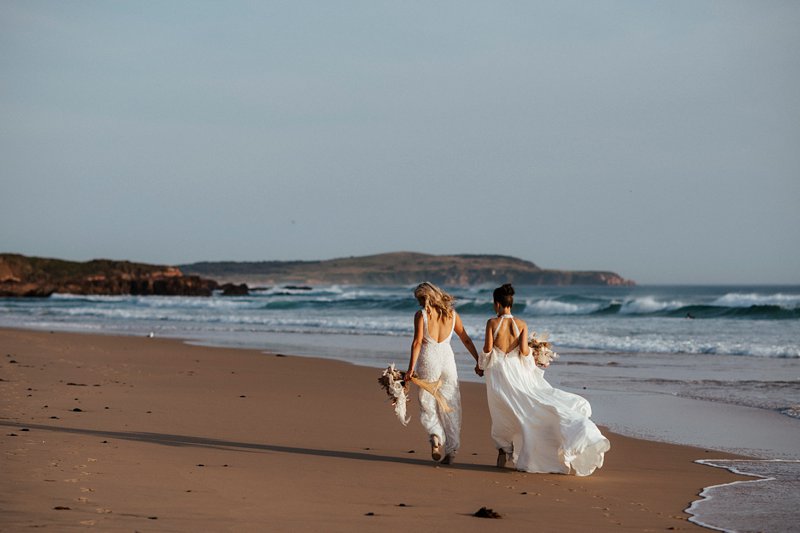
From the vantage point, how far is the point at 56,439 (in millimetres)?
7754

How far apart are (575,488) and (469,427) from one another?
338 centimetres

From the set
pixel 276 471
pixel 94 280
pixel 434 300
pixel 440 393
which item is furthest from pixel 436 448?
pixel 94 280

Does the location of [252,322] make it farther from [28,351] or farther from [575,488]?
[575,488]

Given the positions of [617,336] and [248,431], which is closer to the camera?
[248,431]

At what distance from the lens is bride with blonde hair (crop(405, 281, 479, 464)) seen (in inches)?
299

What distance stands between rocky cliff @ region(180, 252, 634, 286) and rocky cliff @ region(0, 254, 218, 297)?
38.0 metres

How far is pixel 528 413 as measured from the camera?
7.34 meters

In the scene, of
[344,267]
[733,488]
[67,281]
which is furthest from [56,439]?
[344,267]

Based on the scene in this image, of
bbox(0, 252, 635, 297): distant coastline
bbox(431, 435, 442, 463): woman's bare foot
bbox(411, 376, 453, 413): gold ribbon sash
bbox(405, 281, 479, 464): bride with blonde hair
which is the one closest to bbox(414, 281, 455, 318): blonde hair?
bbox(405, 281, 479, 464): bride with blonde hair

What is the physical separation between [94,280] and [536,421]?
80.5 meters

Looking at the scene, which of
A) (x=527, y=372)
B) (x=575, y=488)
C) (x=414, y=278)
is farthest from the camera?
(x=414, y=278)

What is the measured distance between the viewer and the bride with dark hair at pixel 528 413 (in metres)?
7.04

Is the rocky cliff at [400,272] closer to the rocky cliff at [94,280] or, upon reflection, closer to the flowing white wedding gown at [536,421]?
the rocky cliff at [94,280]

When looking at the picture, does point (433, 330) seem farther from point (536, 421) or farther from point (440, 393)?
point (536, 421)
